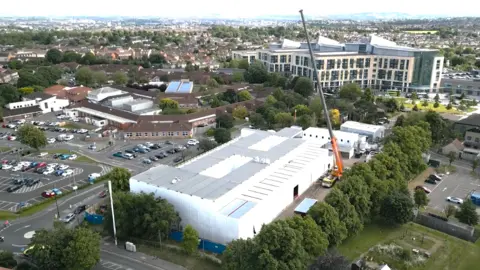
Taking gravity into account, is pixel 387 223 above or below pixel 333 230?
below

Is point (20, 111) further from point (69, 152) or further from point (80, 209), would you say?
point (80, 209)

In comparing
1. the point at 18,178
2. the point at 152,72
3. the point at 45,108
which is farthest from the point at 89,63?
the point at 18,178

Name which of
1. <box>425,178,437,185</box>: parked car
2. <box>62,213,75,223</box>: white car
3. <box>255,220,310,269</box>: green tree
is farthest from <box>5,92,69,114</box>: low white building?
<box>425,178,437,185</box>: parked car

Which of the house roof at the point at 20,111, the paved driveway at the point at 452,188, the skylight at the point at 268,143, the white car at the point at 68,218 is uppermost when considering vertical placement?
the skylight at the point at 268,143

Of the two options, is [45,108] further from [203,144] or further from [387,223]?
[387,223]

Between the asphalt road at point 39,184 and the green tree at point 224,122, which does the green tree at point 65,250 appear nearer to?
the asphalt road at point 39,184

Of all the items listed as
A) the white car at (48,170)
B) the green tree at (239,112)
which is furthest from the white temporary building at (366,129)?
the white car at (48,170)
